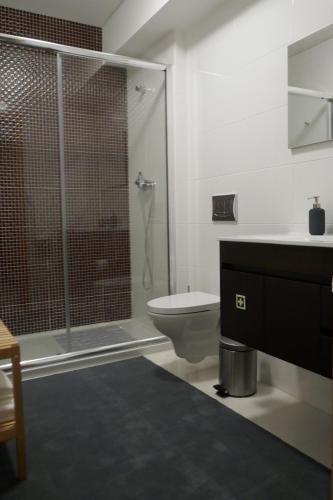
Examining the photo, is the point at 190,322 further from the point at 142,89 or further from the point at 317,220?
the point at 142,89

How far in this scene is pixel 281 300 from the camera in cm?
160

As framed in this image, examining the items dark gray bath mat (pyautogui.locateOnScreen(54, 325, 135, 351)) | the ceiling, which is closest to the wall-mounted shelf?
the ceiling

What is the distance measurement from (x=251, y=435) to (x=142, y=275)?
5.51 feet

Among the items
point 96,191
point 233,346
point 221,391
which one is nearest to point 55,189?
point 96,191

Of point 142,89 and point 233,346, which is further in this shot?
point 142,89

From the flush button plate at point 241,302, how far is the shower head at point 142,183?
1550mm

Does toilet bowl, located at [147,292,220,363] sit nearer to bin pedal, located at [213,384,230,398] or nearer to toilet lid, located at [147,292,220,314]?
toilet lid, located at [147,292,220,314]

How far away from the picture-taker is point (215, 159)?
2676mm

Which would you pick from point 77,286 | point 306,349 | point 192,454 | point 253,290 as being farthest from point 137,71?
point 192,454

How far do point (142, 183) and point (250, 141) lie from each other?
1.06m

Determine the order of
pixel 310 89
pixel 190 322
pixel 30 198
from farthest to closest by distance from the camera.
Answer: pixel 30 198
pixel 190 322
pixel 310 89

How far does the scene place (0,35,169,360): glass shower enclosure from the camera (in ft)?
9.09

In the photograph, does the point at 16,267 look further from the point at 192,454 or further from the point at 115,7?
the point at 115,7

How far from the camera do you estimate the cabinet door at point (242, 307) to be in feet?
5.66
